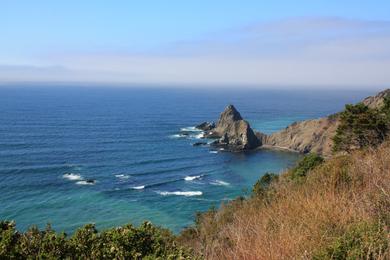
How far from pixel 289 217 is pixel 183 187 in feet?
153

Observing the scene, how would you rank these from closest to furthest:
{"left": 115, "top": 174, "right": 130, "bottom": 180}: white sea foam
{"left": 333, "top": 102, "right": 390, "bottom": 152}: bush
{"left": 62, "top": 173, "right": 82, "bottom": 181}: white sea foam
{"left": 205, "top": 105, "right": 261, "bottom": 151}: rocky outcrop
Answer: {"left": 333, "top": 102, "right": 390, "bottom": 152}: bush → {"left": 62, "top": 173, "right": 82, "bottom": 181}: white sea foam → {"left": 115, "top": 174, "right": 130, "bottom": 180}: white sea foam → {"left": 205, "top": 105, "right": 261, "bottom": 151}: rocky outcrop

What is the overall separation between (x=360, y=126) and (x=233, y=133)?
5307cm

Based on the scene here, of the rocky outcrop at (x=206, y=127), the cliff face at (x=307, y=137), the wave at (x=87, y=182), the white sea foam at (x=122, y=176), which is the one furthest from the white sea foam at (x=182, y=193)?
the rocky outcrop at (x=206, y=127)

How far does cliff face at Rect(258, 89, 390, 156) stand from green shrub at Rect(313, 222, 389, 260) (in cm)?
7471

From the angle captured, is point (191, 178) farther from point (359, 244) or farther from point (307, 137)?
point (359, 244)

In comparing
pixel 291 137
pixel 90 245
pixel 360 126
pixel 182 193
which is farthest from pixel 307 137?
pixel 90 245

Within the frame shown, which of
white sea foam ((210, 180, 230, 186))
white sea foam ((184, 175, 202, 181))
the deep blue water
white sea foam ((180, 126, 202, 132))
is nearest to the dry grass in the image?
the deep blue water

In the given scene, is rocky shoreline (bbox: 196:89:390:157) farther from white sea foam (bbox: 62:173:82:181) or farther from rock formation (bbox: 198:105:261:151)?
white sea foam (bbox: 62:173:82:181)

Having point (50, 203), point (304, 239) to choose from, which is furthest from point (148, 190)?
point (304, 239)

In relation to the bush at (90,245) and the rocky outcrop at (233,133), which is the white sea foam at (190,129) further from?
the bush at (90,245)

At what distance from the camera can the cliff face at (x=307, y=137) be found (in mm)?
79188

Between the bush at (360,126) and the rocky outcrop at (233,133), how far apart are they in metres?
42.8

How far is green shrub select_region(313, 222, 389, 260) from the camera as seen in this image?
194 inches

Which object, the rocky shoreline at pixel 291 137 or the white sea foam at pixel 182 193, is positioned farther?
the rocky shoreline at pixel 291 137
